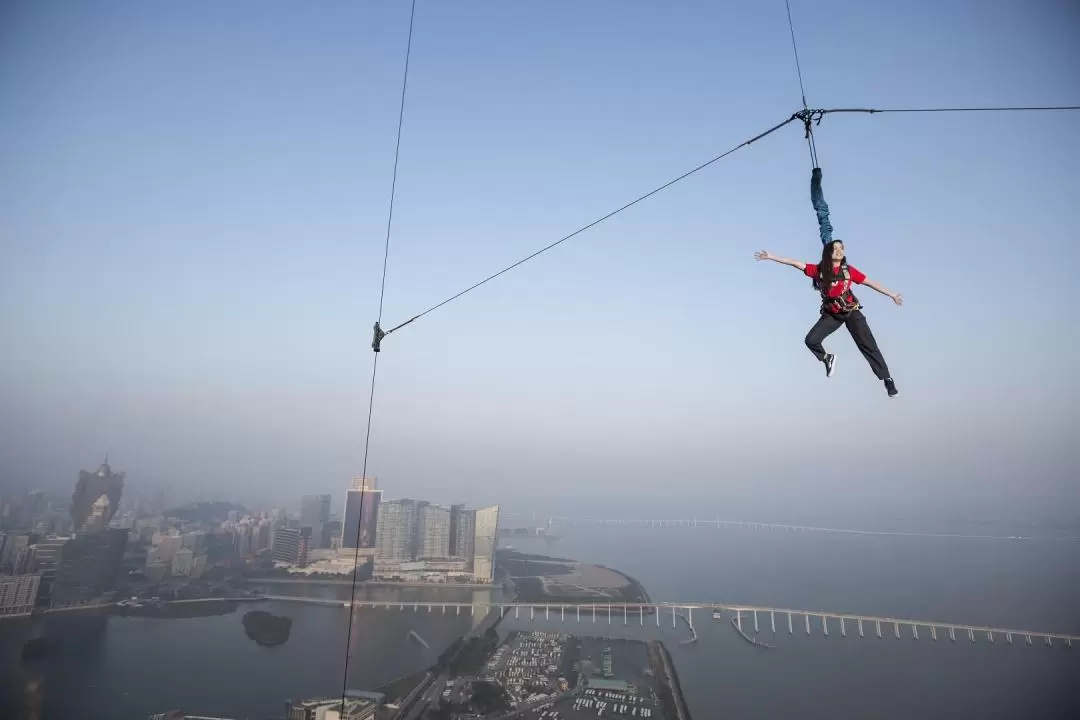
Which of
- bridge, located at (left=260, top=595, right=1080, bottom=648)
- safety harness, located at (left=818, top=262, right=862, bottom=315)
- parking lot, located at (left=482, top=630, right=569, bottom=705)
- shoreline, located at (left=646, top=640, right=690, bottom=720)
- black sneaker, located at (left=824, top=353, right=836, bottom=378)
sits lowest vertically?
shoreline, located at (left=646, top=640, right=690, bottom=720)

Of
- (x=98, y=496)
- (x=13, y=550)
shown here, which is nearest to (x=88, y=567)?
(x=13, y=550)

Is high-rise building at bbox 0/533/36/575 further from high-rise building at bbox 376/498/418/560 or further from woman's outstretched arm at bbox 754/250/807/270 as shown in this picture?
woman's outstretched arm at bbox 754/250/807/270

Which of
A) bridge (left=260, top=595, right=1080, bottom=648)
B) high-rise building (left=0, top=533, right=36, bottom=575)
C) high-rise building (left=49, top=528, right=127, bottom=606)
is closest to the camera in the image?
high-rise building (left=0, top=533, right=36, bottom=575)

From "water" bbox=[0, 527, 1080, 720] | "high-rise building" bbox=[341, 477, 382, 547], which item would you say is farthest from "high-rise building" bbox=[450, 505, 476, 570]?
"high-rise building" bbox=[341, 477, 382, 547]

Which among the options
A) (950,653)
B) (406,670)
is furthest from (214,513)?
(950,653)

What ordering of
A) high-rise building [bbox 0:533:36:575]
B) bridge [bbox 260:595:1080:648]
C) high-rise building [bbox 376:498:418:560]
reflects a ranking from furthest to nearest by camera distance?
high-rise building [bbox 376:498:418:560], bridge [bbox 260:595:1080:648], high-rise building [bbox 0:533:36:575]

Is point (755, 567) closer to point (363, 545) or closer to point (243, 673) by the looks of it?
point (363, 545)

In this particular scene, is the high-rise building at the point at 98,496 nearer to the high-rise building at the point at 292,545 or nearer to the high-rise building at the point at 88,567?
the high-rise building at the point at 88,567
